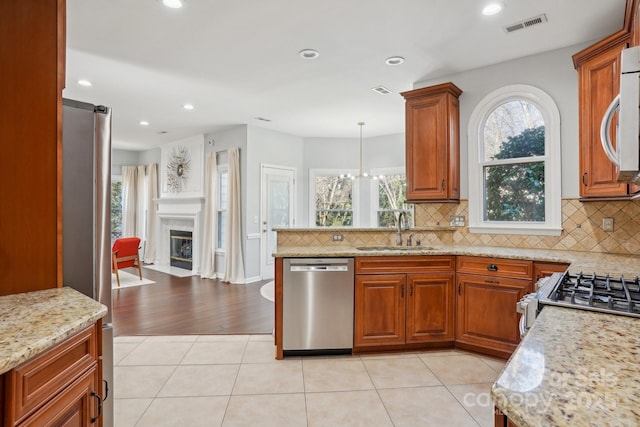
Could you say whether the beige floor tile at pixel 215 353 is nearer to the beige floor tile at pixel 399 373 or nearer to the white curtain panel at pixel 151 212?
the beige floor tile at pixel 399 373

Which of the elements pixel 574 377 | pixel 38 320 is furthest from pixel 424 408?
pixel 38 320

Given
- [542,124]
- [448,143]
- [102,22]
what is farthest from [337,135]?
[102,22]

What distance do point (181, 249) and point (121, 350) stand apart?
479 cm

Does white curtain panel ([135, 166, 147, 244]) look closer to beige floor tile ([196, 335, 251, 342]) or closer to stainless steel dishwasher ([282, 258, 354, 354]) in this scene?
beige floor tile ([196, 335, 251, 342])

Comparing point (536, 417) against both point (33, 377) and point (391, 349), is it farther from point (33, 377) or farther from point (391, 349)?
Answer: point (391, 349)

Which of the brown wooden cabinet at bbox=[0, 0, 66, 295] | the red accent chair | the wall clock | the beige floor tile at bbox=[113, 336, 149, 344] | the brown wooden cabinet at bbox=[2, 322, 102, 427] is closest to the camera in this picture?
the brown wooden cabinet at bbox=[2, 322, 102, 427]

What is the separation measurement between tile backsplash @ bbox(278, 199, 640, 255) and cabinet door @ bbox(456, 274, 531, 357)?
70 centimetres

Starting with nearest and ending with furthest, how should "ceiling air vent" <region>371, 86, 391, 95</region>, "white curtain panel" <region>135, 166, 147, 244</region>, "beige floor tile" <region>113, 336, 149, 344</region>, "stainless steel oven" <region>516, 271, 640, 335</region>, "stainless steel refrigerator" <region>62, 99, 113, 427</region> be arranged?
"stainless steel oven" <region>516, 271, 640, 335</region> < "stainless steel refrigerator" <region>62, 99, 113, 427</region> < "beige floor tile" <region>113, 336, 149, 344</region> < "ceiling air vent" <region>371, 86, 391, 95</region> < "white curtain panel" <region>135, 166, 147, 244</region>

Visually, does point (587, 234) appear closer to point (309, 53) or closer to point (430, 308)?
point (430, 308)

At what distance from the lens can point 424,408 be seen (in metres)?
2.21

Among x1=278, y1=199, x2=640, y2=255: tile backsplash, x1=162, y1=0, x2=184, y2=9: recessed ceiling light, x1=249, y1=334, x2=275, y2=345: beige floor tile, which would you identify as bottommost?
x1=249, y1=334, x2=275, y2=345: beige floor tile

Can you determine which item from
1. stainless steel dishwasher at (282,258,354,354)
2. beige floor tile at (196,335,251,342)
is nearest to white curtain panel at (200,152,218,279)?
beige floor tile at (196,335,251,342)

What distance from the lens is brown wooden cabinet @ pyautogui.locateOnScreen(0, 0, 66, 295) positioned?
1414mm

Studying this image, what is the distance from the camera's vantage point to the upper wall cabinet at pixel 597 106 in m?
2.58
